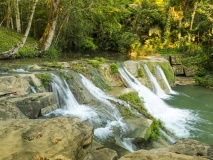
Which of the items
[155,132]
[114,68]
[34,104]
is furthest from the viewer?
[114,68]

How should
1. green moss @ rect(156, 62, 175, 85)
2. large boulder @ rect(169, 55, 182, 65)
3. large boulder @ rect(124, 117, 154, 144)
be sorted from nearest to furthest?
large boulder @ rect(124, 117, 154, 144), green moss @ rect(156, 62, 175, 85), large boulder @ rect(169, 55, 182, 65)

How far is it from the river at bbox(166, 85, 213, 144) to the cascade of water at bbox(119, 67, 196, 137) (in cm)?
25

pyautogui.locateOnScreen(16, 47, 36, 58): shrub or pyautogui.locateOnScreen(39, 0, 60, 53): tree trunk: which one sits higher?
pyautogui.locateOnScreen(39, 0, 60, 53): tree trunk

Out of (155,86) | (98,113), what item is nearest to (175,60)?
(155,86)

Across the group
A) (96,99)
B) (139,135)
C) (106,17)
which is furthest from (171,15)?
(139,135)

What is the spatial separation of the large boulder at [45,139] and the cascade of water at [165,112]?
5.40 meters

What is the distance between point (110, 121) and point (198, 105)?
20.7 ft

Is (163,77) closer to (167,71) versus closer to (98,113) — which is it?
(167,71)

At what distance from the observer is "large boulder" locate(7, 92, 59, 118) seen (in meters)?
5.65

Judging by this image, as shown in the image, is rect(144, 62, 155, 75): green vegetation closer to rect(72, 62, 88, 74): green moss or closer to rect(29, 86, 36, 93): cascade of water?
rect(72, 62, 88, 74): green moss

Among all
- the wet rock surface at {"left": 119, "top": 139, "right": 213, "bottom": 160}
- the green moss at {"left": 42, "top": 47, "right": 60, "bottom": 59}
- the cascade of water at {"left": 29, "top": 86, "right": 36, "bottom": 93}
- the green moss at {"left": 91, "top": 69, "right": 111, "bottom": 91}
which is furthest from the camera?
the green moss at {"left": 42, "top": 47, "right": 60, "bottom": 59}

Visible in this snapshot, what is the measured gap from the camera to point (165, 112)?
10.1 metres

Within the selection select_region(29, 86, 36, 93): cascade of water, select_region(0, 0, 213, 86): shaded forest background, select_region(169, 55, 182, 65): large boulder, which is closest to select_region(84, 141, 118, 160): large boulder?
select_region(29, 86, 36, 93): cascade of water

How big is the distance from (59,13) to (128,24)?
38.6ft
